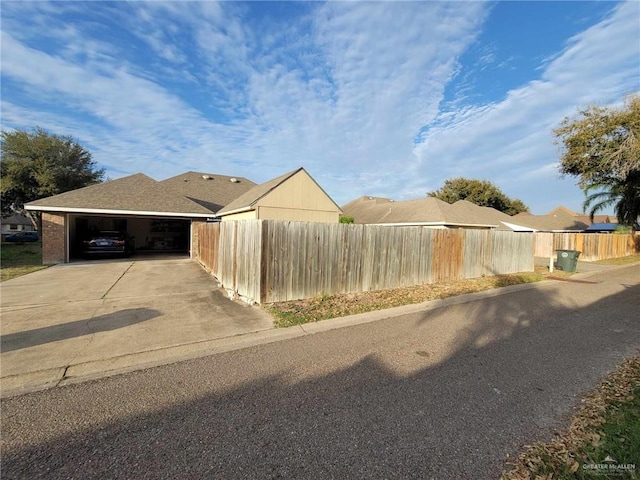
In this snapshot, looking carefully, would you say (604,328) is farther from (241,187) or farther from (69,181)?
(69,181)

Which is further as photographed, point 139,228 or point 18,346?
point 139,228

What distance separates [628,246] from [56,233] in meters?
37.5

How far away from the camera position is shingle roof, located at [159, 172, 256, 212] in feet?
74.0

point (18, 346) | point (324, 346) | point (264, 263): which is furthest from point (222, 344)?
point (18, 346)

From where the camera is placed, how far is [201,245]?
45.0 ft

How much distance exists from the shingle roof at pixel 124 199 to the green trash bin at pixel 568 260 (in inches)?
697

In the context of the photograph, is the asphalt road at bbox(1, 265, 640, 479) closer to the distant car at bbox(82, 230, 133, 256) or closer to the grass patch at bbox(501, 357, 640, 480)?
the grass patch at bbox(501, 357, 640, 480)

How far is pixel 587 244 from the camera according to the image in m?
20.2

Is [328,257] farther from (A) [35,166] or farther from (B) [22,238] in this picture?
(B) [22,238]

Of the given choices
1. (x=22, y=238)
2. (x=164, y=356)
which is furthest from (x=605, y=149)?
(x=22, y=238)

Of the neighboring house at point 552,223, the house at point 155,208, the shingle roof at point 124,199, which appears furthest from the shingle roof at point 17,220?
the neighboring house at point 552,223

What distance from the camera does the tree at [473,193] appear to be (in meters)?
47.7

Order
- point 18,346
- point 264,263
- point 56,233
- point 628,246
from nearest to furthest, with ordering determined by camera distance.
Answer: point 18,346
point 264,263
point 56,233
point 628,246

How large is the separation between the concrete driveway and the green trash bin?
14.6 m
